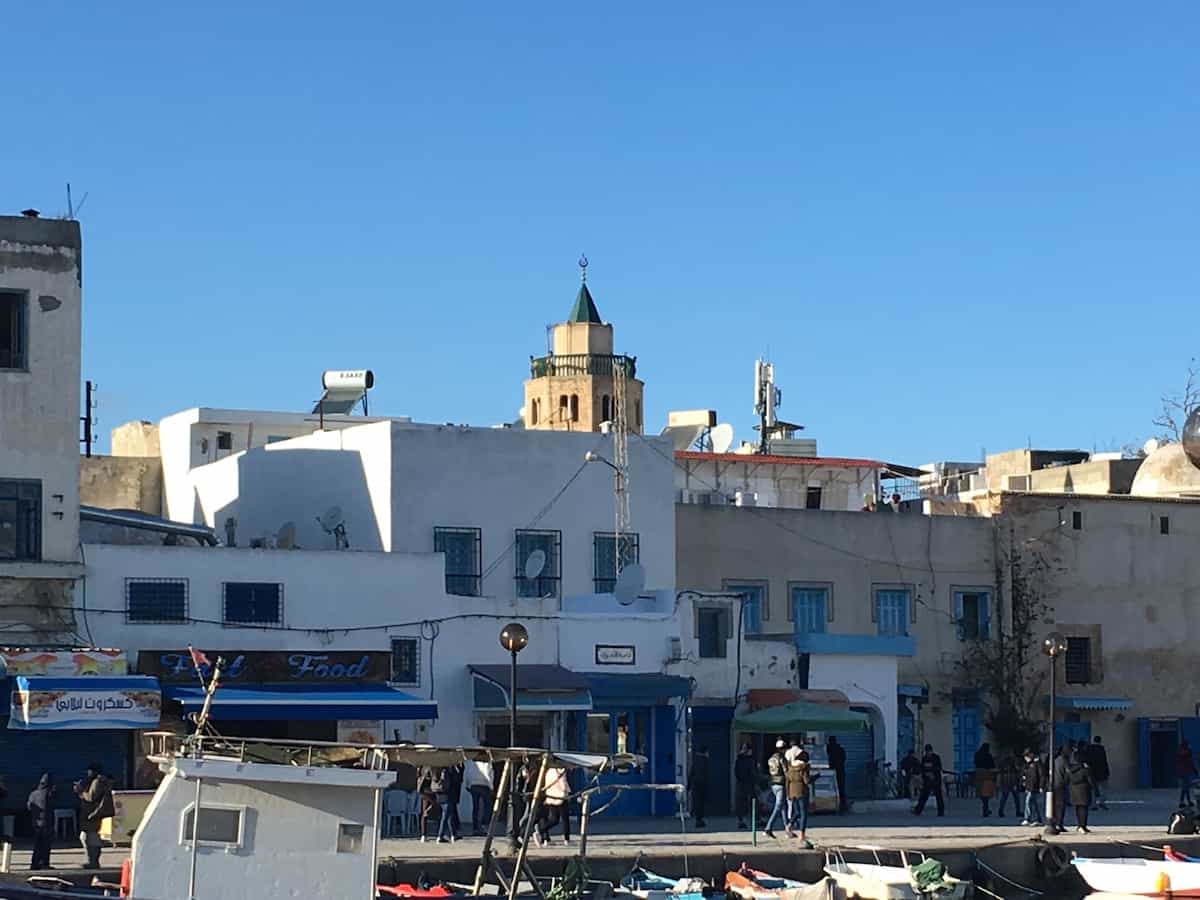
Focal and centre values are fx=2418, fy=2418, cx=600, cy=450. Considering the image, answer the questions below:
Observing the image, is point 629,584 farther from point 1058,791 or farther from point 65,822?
point 65,822

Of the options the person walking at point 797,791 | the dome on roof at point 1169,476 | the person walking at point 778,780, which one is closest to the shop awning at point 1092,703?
the dome on roof at point 1169,476

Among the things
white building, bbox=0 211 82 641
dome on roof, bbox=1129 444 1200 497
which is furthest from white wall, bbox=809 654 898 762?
dome on roof, bbox=1129 444 1200 497

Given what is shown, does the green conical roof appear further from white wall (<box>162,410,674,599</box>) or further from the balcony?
white wall (<box>162,410,674,599</box>)

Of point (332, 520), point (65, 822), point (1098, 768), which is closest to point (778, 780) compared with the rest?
point (65, 822)

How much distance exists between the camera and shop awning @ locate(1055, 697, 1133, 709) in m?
54.0

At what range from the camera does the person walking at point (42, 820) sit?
32188 millimetres

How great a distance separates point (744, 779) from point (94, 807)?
12.4m

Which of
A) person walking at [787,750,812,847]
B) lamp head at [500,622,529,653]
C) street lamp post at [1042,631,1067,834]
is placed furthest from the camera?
street lamp post at [1042,631,1067,834]

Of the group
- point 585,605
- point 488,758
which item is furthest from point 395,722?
point 488,758

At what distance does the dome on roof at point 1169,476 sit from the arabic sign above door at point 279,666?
2730 centimetres

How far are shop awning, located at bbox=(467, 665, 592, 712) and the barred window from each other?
5.30 meters

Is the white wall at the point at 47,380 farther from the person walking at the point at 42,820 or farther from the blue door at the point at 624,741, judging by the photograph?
the blue door at the point at 624,741

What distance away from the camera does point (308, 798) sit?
87.5ft

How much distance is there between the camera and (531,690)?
134 feet
